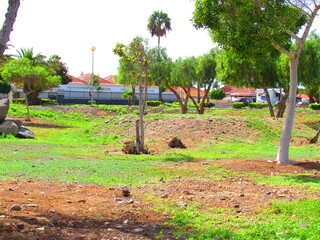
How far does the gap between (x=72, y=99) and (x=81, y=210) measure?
5558cm

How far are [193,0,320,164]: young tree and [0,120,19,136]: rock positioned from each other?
41.4ft

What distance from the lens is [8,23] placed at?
5656mm

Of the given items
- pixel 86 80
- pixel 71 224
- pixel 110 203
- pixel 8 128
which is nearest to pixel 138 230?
pixel 71 224

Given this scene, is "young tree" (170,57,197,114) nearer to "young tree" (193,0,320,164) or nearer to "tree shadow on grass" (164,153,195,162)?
"tree shadow on grass" (164,153,195,162)

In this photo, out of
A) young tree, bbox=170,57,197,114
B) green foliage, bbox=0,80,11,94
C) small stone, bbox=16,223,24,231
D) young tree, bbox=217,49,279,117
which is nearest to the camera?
small stone, bbox=16,223,24,231

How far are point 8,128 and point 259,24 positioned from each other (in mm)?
14632

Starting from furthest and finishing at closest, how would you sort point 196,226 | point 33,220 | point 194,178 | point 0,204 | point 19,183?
1. point 194,178
2. point 19,183
3. point 0,204
4. point 196,226
5. point 33,220

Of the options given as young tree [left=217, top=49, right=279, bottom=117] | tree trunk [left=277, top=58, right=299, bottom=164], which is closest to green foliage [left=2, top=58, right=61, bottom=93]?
young tree [left=217, top=49, right=279, bottom=117]

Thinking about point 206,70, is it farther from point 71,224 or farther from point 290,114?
point 71,224

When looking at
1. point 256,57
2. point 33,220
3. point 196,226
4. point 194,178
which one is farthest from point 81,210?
point 256,57

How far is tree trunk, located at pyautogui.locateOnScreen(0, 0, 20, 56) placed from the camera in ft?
18.3

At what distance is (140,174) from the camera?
10328mm

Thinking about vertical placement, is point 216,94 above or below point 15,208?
above

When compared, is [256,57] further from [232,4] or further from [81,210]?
[81,210]
